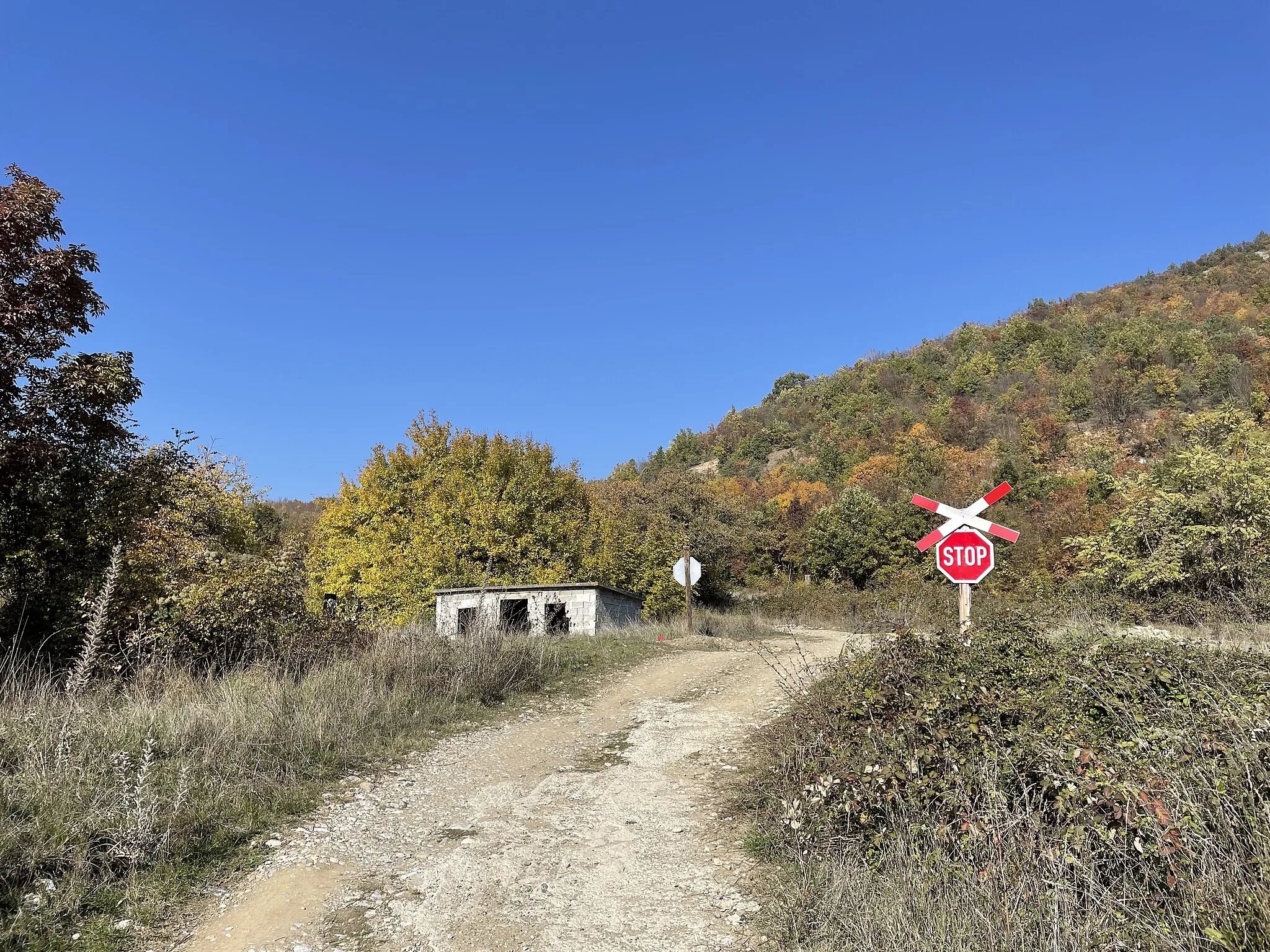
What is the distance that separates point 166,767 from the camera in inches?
210

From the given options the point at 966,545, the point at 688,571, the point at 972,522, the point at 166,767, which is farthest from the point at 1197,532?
the point at 166,767

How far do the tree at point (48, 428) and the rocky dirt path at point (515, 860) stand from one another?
27.8 feet

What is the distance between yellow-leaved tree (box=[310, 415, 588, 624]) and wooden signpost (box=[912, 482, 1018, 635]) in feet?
59.7

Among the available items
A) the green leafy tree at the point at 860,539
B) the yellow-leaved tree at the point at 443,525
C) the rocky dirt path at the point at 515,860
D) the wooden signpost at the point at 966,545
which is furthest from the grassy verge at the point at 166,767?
the green leafy tree at the point at 860,539

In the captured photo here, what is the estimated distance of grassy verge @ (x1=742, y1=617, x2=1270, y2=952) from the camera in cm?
294

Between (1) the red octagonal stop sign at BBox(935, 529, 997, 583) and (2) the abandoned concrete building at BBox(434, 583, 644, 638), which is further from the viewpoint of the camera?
(2) the abandoned concrete building at BBox(434, 583, 644, 638)

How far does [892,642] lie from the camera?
5.73m

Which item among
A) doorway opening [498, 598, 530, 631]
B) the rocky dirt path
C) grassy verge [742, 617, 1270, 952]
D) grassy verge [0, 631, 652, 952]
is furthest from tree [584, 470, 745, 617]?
grassy verge [742, 617, 1270, 952]

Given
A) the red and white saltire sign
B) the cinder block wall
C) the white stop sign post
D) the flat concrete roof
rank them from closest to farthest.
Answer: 1. the red and white saltire sign
2. the white stop sign post
3. the cinder block wall
4. the flat concrete roof

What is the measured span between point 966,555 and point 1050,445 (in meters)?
49.3

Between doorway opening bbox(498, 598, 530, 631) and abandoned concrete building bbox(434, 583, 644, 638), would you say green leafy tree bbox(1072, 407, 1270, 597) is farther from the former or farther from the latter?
doorway opening bbox(498, 598, 530, 631)

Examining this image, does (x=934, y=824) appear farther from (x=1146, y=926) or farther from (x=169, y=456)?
(x=169, y=456)

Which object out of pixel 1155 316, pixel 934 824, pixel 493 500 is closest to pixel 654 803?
pixel 934 824

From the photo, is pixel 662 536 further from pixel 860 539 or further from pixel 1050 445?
pixel 1050 445
